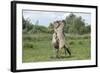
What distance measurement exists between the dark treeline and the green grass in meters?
0.03

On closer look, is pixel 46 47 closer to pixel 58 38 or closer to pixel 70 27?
pixel 58 38

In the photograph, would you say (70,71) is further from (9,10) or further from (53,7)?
(9,10)

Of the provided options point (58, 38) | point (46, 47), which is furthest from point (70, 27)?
point (46, 47)

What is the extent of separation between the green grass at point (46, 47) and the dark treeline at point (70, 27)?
0.03 metres

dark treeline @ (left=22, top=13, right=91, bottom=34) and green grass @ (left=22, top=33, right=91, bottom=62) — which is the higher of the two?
dark treeline @ (left=22, top=13, right=91, bottom=34)

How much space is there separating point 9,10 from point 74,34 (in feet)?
1.66

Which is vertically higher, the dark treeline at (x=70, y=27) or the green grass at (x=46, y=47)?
the dark treeline at (x=70, y=27)

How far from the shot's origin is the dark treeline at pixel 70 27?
151 cm

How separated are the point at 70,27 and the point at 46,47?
0.23 m

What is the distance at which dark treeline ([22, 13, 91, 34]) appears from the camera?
1509 mm

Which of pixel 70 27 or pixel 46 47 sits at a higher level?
pixel 70 27

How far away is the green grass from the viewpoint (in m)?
1.51

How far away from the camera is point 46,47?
156cm

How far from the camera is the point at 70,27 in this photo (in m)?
Result: 1.62
